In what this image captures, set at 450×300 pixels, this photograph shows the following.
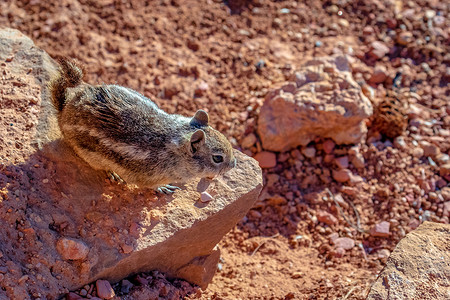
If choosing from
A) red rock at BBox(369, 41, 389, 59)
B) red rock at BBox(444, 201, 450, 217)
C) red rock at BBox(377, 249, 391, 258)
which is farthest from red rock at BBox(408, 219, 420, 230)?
red rock at BBox(369, 41, 389, 59)

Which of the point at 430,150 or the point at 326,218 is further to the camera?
the point at 430,150

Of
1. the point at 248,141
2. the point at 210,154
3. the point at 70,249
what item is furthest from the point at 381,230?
the point at 70,249

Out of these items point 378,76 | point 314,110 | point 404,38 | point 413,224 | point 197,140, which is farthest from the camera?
point 404,38

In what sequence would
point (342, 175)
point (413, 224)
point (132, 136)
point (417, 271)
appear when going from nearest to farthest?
point (417, 271), point (132, 136), point (413, 224), point (342, 175)

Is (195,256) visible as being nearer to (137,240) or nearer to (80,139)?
(137,240)

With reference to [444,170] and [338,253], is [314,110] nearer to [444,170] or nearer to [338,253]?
[338,253]

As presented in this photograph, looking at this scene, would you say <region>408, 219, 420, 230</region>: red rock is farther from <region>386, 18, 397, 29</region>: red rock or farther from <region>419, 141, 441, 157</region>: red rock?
<region>386, 18, 397, 29</region>: red rock

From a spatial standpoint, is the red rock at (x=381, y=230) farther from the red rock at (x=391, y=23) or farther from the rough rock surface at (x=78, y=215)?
the red rock at (x=391, y=23)
